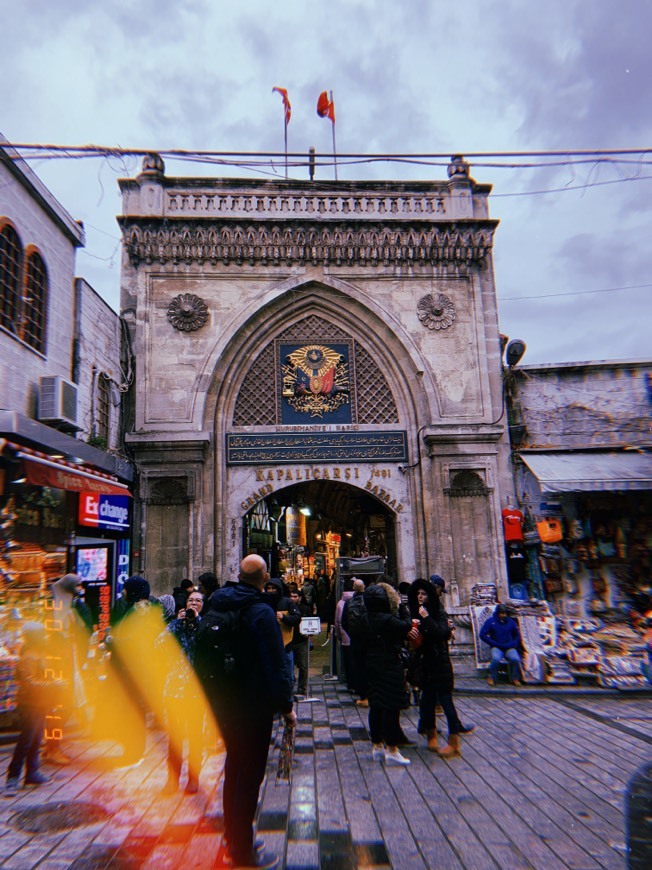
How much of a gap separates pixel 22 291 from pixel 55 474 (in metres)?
2.89

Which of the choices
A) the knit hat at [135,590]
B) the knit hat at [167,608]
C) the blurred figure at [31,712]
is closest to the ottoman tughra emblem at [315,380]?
the knit hat at [167,608]

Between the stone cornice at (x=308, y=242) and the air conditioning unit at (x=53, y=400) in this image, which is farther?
the stone cornice at (x=308, y=242)

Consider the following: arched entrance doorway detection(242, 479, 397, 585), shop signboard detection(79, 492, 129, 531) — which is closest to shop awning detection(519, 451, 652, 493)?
arched entrance doorway detection(242, 479, 397, 585)

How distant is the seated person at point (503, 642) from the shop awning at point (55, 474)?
613 centimetres

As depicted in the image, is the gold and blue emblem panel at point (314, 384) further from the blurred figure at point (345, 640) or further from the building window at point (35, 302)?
the building window at point (35, 302)

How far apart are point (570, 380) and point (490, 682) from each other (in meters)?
6.72

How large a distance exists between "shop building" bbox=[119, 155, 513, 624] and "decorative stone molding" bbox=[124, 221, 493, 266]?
31mm

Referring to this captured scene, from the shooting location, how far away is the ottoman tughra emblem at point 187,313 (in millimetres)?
12875

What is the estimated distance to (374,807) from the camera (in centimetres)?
462

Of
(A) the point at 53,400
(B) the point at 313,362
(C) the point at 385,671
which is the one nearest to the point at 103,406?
(A) the point at 53,400

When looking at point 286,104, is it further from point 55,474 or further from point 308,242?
point 55,474

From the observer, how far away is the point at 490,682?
31.4 ft

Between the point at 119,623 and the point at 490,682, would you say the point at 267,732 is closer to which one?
the point at 119,623

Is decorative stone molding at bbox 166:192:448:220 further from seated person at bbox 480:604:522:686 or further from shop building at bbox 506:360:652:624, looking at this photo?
seated person at bbox 480:604:522:686
